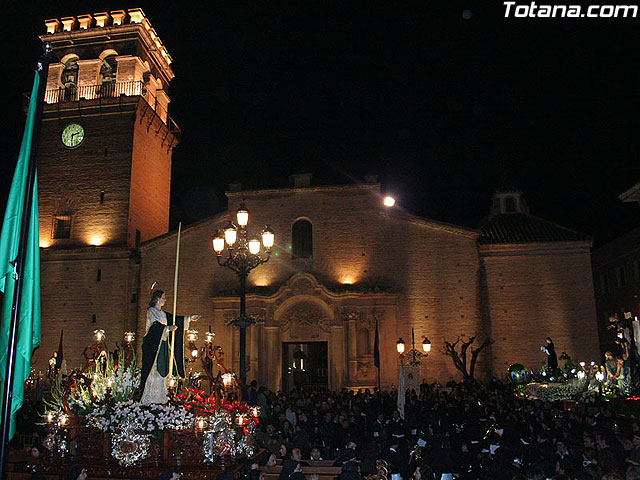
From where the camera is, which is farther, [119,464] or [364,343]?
[364,343]

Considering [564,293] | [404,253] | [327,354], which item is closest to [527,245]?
[564,293]

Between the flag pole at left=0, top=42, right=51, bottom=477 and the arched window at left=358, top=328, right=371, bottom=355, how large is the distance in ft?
73.9

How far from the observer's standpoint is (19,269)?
5.14 metres

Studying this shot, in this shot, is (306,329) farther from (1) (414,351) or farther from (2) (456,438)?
(2) (456,438)

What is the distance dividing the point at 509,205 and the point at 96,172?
23255 millimetres

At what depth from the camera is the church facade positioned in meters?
27.1

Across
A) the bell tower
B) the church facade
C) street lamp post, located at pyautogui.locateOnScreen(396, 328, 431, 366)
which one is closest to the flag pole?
street lamp post, located at pyautogui.locateOnScreen(396, 328, 431, 366)

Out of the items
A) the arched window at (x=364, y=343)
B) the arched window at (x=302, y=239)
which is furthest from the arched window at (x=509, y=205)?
the arched window at (x=364, y=343)

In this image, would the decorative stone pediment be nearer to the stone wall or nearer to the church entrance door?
the church entrance door

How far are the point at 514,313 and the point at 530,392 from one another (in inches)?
255

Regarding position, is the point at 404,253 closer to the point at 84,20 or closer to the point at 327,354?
the point at 327,354

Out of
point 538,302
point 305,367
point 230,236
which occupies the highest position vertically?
point 230,236

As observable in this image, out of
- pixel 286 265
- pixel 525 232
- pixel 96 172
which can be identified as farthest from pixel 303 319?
pixel 96 172

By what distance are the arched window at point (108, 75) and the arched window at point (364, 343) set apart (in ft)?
60.3
